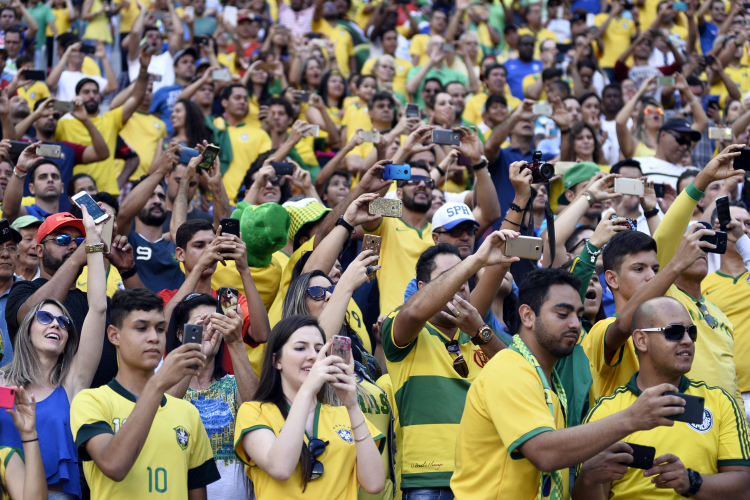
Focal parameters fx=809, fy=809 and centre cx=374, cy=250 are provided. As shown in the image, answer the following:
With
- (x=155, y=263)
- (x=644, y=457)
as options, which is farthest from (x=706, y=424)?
(x=155, y=263)

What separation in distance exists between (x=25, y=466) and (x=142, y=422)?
0.69 metres

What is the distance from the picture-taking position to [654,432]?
3760mm

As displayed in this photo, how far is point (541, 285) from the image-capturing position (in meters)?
3.62

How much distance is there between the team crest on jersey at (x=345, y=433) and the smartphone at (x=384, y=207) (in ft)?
5.02

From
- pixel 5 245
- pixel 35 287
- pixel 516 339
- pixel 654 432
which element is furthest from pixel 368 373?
pixel 5 245

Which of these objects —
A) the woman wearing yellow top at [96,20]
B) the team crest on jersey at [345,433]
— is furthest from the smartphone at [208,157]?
the woman wearing yellow top at [96,20]

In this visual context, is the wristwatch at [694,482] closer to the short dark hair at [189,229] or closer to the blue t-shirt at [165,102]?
the short dark hair at [189,229]

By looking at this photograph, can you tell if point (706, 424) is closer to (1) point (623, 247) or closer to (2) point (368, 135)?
(1) point (623, 247)

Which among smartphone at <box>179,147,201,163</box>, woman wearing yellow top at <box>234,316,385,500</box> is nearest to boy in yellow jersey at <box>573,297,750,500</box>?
woman wearing yellow top at <box>234,316,385,500</box>

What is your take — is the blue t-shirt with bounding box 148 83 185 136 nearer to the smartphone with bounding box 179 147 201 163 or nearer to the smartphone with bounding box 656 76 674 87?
the smartphone with bounding box 179 147 201 163

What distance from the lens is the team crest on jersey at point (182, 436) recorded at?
3754mm

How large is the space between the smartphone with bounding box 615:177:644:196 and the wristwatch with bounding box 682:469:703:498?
2340 millimetres

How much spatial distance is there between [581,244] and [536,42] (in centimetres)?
905

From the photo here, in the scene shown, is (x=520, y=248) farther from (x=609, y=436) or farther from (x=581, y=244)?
(x=581, y=244)
